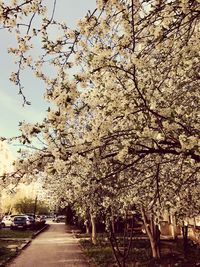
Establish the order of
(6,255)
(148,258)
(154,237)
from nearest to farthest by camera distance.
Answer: (154,237) → (148,258) → (6,255)

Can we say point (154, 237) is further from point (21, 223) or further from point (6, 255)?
point (21, 223)

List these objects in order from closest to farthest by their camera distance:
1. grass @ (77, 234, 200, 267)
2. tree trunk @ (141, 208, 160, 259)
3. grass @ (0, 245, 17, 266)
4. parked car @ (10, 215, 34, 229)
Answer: grass @ (77, 234, 200, 267) → tree trunk @ (141, 208, 160, 259) → grass @ (0, 245, 17, 266) → parked car @ (10, 215, 34, 229)

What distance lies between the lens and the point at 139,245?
21.3 m

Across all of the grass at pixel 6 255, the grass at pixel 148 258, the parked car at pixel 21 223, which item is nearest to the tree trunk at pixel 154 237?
the grass at pixel 148 258

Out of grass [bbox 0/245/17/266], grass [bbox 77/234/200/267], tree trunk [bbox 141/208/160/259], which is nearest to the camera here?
grass [bbox 77/234/200/267]

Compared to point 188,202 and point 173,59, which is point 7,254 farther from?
point 173,59

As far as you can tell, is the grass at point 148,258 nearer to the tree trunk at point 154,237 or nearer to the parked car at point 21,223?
the tree trunk at point 154,237

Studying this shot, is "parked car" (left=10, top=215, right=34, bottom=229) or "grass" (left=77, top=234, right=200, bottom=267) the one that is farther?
"parked car" (left=10, top=215, right=34, bottom=229)

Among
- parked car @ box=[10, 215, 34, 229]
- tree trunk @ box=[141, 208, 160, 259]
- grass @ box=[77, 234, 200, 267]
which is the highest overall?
parked car @ box=[10, 215, 34, 229]

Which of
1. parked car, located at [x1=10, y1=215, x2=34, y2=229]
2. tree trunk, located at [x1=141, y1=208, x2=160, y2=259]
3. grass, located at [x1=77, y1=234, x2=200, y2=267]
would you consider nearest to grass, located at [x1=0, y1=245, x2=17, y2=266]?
grass, located at [x1=77, y1=234, x2=200, y2=267]

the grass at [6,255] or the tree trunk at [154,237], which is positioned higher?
the tree trunk at [154,237]

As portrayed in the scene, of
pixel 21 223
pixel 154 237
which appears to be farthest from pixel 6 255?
pixel 21 223

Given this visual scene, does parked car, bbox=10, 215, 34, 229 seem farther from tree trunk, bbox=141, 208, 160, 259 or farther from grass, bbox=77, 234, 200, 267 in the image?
tree trunk, bbox=141, 208, 160, 259

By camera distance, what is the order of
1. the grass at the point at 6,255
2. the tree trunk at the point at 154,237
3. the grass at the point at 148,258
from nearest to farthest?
the grass at the point at 148,258 < the tree trunk at the point at 154,237 < the grass at the point at 6,255
